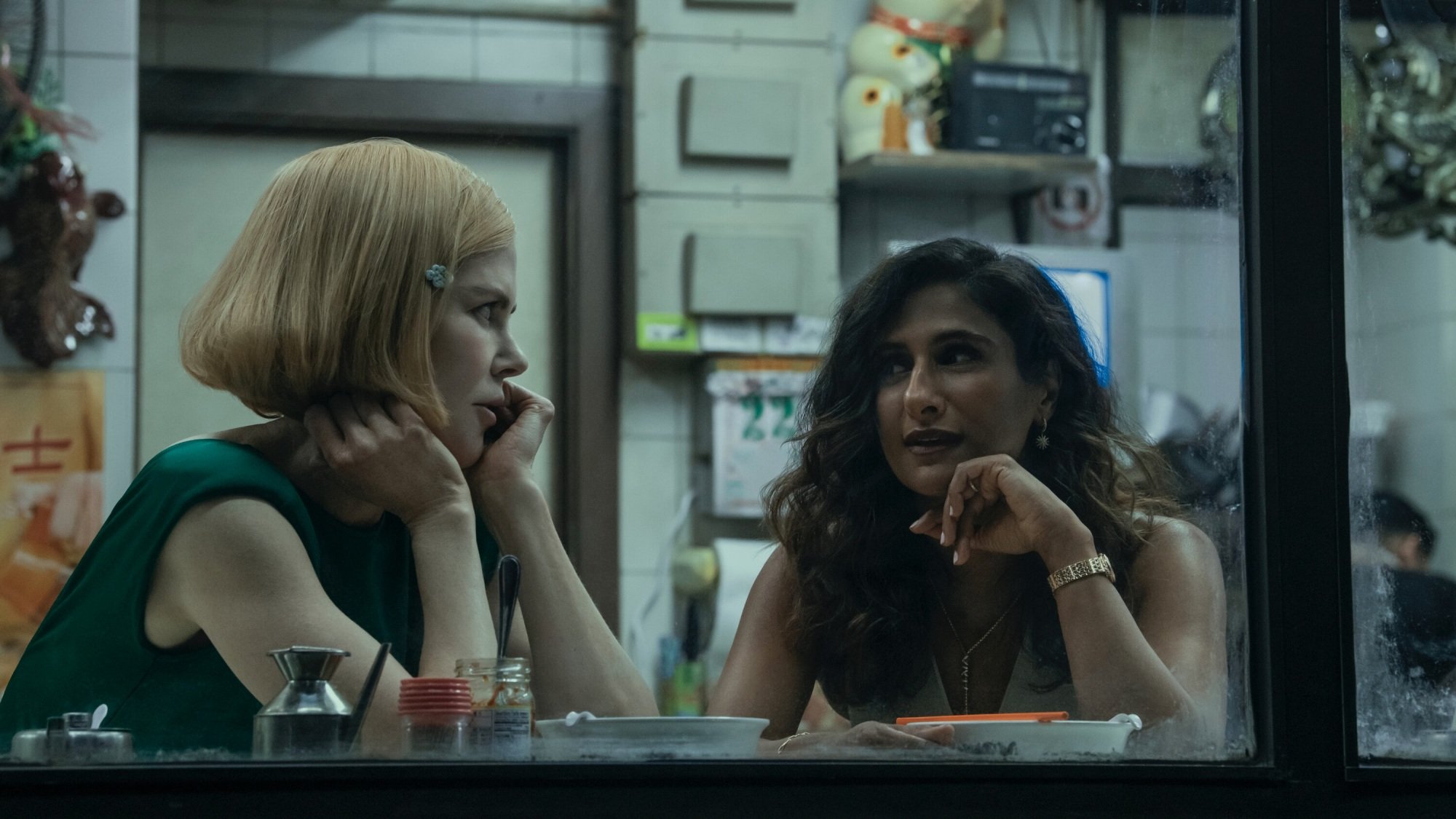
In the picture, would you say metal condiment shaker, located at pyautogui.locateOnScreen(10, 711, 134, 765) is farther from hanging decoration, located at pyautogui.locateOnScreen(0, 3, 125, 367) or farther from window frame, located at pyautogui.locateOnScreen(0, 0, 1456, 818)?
hanging decoration, located at pyautogui.locateOnScreen(0, 3, 125, 367)

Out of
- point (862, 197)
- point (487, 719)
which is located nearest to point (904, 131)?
point (862, 197)

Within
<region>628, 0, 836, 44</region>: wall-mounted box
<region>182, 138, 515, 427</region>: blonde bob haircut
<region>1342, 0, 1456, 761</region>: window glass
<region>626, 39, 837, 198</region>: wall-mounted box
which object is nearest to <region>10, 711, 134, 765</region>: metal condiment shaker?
<region>182, 138, 515, 427</region>: blonde bob haircut

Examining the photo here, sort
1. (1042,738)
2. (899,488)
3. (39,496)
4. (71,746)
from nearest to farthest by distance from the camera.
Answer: (71,746), (1042,738), (899,488), (39,496)

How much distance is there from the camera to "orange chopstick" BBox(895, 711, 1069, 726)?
3.07ft

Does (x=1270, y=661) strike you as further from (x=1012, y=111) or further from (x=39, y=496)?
(x=1012, y=111)

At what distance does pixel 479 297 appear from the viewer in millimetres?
1061

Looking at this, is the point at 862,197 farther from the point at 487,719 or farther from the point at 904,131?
the point at 904,131

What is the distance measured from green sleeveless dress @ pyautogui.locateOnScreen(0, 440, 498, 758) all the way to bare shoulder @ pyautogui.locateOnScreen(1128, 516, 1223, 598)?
0.45m

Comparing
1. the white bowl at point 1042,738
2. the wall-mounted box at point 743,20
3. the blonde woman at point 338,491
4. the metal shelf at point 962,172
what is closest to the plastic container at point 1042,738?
the white bowl at point 1042,738

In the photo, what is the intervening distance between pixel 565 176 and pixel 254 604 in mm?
454

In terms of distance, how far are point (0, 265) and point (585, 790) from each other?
0.98m

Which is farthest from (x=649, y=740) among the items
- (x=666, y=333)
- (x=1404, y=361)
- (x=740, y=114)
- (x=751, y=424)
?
(x=740, y=114)

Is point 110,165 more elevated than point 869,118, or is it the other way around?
point 869,118

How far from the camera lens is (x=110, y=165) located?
1662 mm
